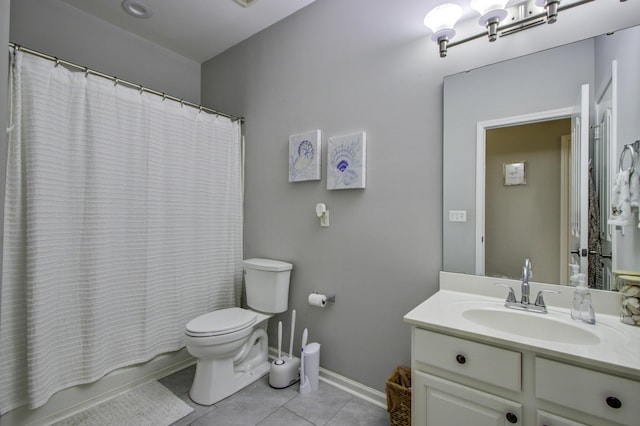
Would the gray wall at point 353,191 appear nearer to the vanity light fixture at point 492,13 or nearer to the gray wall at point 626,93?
the vanity light fixture at point 492,13

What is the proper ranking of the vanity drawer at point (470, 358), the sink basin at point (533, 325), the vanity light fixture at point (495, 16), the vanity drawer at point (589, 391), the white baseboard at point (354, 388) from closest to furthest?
the vanity drawer at point (589, 391) < the vanity drawer at point (470, 358) < the sink basin at point (533, 325) < the vanity light fixture at point (495, 16) < the white baseboard at point (354, 388)

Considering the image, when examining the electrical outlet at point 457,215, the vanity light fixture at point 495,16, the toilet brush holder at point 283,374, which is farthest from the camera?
the toilet brush holder at point 283,374

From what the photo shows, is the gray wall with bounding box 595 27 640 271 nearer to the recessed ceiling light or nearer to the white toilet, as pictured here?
the white toilet

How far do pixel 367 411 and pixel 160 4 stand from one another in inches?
118

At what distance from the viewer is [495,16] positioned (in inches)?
51.3

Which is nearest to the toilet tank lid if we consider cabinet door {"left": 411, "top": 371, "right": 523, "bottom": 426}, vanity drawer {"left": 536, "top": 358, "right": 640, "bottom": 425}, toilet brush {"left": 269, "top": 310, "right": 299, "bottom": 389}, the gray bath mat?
toilet brush {"left": 269, "top": 310, "right": 299, "bottom": 389}

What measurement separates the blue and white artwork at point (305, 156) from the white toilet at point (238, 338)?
65cm

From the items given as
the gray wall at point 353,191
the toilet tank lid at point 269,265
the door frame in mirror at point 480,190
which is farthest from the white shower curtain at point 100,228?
the door frame in mirror at point 480,190

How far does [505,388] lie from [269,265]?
59.1 inches

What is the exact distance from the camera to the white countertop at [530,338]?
0.88 metres

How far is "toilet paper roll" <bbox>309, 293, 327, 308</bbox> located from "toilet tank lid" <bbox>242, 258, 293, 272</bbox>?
0.92 ft

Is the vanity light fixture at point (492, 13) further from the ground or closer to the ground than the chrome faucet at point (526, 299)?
further from the ground

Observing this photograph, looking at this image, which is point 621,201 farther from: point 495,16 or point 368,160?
point 368,160

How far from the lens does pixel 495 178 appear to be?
4.86ft
